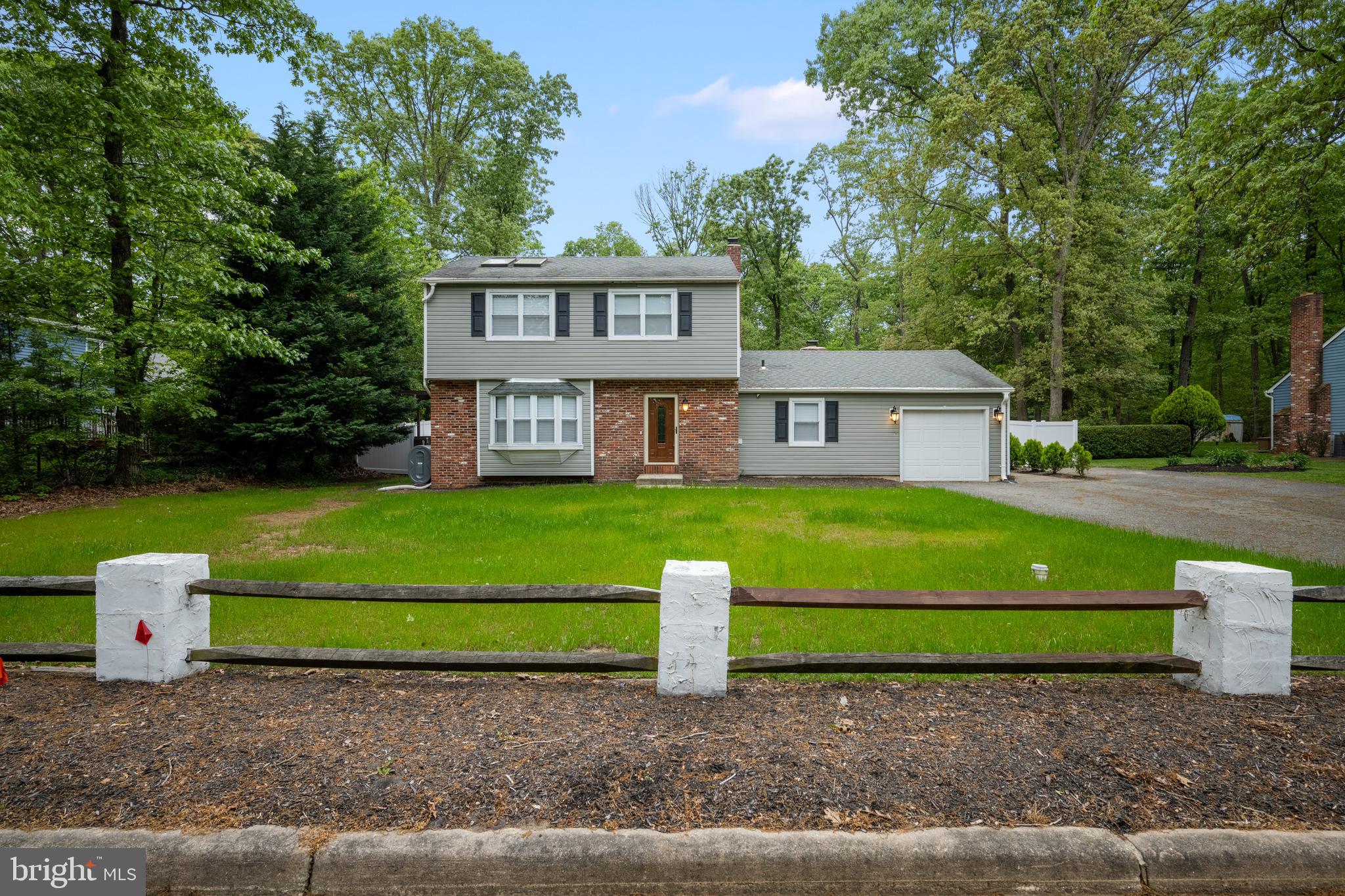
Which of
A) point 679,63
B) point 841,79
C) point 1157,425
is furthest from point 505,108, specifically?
point 1157,425

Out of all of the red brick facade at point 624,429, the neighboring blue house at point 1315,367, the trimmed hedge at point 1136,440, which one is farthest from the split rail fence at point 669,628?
the neighboring blue house at point 1315,367

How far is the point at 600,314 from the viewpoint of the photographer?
54.3 ft

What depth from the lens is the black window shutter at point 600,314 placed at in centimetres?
1656

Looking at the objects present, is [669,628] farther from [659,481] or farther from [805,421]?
[805,421]

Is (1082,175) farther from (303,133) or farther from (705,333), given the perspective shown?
(303,133)

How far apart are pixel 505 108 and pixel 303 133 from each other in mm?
12810

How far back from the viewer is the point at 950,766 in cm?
278

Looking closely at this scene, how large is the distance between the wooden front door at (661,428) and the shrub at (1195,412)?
19.5m

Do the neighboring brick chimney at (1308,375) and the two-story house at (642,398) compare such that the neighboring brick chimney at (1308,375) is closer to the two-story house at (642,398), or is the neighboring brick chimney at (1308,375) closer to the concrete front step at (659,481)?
the two-story house at (642,398)

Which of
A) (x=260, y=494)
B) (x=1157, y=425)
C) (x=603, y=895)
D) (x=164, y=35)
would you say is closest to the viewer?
(x=603, y=895)

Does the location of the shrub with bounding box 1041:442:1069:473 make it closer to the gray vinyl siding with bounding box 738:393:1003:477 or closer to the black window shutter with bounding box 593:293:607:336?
the gray vinyl siding with bounding box 738:393:1003:477

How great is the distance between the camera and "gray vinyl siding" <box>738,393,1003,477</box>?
17.9 meters

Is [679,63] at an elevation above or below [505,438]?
above

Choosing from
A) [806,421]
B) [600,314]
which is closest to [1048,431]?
[806,421]
